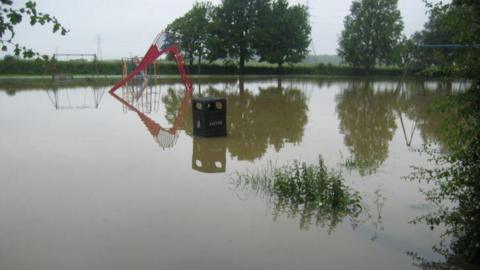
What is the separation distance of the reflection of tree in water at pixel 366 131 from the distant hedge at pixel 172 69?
26283 millimetres

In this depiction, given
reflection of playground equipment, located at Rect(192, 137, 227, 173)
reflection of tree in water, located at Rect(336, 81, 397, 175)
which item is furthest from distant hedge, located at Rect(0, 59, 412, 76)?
reflection of playground equipment, located at Rect(192, 137, 227, 173)

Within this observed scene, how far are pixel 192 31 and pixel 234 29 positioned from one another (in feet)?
16.2

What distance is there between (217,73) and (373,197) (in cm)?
4882

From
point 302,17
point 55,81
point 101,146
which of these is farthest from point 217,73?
point 101,146

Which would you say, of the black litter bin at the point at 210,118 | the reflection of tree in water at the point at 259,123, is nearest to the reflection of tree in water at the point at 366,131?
the reflection of tree in water at the point at 259,123

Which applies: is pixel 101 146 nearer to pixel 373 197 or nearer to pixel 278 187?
pixel 278 187

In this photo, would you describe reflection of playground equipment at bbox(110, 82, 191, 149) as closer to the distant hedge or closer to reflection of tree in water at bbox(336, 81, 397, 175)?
reflection of tree in water at bbox(336, 81, 397, 175)

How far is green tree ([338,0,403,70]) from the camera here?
62.0 metres

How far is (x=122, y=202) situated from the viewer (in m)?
6.80

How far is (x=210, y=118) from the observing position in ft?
39.3

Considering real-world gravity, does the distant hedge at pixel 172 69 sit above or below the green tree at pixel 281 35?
below

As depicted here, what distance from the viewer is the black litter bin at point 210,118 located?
11.8m

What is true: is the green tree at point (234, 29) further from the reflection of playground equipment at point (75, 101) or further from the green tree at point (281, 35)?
the reflection of playground equipment at point (75, 101)

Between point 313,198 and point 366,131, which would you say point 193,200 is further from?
point 366,131
